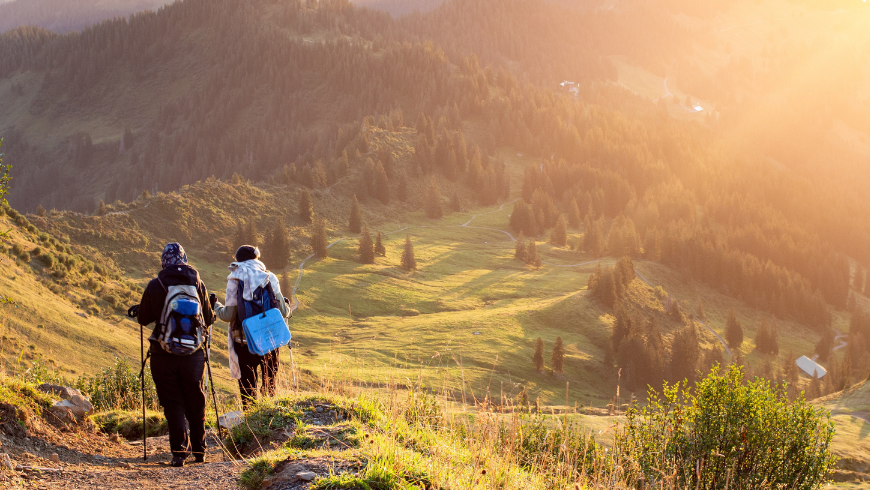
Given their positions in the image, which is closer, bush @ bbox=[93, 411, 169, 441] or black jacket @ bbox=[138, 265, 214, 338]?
black jacket @ bbox=[138, 265, 214, 338]

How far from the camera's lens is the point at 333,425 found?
30.8 ft

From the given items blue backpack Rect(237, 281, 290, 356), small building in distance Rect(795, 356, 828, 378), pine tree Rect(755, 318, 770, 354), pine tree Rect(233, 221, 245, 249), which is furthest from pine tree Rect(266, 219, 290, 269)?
small building in distance Rect(795, 356, 828, 378)

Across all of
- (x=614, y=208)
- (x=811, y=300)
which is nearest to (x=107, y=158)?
(x=614, y=208)

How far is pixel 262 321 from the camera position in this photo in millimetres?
10953

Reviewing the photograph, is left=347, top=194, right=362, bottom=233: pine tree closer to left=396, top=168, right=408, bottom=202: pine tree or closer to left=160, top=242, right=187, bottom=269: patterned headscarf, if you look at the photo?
left=396, top=168, right=408, bottom=202: pine tree

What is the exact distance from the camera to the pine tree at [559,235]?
381 ft

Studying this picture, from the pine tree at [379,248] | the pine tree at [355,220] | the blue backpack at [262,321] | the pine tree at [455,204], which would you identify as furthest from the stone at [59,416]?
the pine tree at [455,204]

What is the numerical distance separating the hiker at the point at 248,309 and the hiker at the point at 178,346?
34.3 inches

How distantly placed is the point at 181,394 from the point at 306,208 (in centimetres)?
8501

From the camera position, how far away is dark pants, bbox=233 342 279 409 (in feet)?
37.2

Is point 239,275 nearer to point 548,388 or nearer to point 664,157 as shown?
point 548,388

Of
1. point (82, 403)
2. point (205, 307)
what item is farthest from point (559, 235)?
point (205, 307)

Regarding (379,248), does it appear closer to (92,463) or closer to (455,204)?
(455,204)

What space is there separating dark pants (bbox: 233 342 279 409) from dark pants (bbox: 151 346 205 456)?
1147 mm
